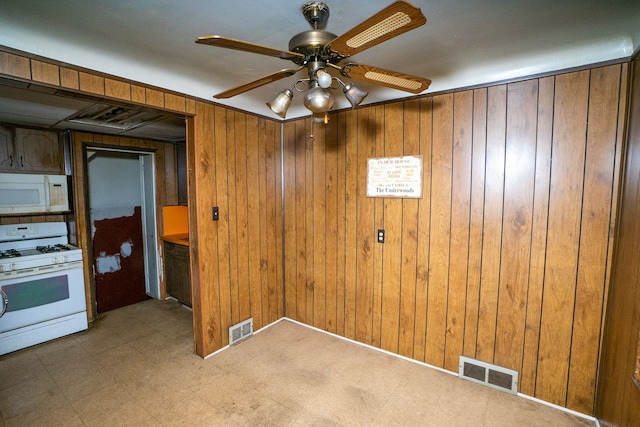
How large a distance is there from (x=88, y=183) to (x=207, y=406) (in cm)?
316

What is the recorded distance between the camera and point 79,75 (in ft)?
5.84

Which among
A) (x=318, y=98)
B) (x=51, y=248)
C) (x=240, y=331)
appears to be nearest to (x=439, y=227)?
A: (x=318, y=98)

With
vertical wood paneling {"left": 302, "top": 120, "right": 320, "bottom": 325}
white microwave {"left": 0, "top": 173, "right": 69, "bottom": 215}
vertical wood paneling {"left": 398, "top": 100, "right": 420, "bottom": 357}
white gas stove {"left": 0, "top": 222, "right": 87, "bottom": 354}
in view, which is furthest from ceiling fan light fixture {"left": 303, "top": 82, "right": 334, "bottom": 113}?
white microwave {"left": 0, "top": 173, "right": 69, "bottom": 215}

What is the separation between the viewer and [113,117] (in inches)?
111

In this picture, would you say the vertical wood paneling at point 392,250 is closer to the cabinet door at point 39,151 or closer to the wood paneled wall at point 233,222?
the wood paneled wall at point 233,222

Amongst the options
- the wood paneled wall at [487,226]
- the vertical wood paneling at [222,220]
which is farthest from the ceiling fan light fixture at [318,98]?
the vertical wood paneling at [222,220]

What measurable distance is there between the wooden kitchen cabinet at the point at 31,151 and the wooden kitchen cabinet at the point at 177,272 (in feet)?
4.87

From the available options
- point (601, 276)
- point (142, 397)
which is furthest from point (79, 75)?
point (601, 276)

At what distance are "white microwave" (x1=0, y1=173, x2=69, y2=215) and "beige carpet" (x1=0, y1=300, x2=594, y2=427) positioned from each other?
4.50 ft

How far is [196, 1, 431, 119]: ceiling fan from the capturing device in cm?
93

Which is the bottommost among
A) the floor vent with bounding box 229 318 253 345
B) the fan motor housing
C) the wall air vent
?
the floor vent with bounding box 229 318 253 345

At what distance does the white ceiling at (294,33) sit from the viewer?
53.4 inches

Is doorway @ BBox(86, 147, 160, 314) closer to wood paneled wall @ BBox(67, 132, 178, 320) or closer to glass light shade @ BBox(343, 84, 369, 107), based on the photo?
wood paneled wall @ BBox(67, 132, 178, 320)

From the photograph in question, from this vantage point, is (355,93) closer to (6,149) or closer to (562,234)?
(562,234)
